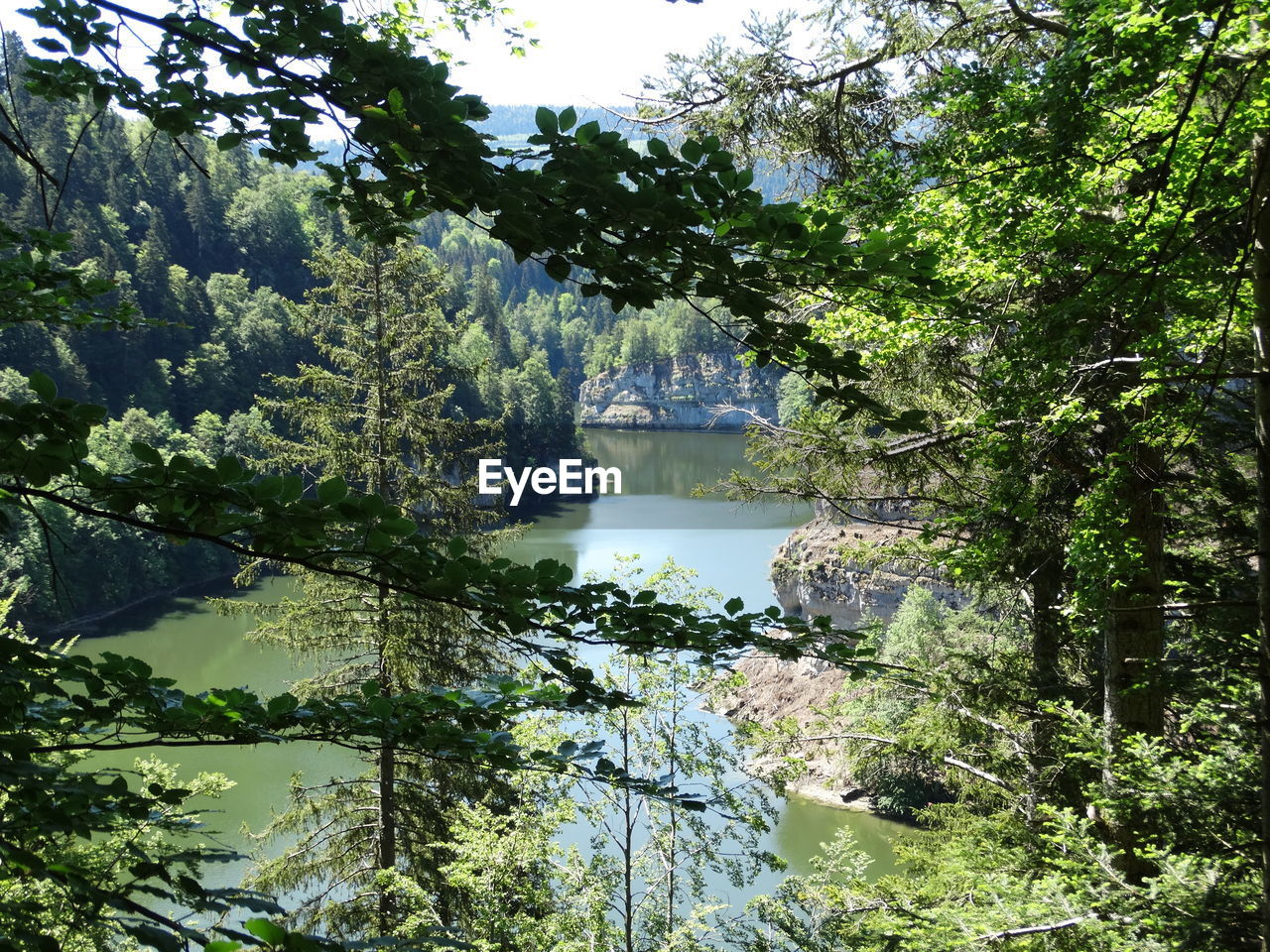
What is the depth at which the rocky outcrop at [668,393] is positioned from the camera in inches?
3433

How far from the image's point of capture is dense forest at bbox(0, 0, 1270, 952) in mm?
1791

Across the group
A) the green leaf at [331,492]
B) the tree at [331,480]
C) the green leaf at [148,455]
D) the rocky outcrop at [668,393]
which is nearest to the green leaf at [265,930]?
the tree at [331,480]

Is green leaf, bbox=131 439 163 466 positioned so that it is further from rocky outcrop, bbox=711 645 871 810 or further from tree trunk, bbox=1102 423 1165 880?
rocky outcrop, bbox=711 645 871 810

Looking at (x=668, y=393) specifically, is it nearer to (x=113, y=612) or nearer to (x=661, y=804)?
(x=113, y=612)

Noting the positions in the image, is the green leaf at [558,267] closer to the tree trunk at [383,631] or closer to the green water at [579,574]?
the green water at [579,574]

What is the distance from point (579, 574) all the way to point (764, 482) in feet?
64.0

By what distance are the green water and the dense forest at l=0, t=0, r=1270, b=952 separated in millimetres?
688

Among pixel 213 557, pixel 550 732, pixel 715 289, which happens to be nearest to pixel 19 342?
pixel 213 557

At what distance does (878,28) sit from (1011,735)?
5.66m

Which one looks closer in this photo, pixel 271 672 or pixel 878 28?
pixel 878 28

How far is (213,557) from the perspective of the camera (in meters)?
38.0

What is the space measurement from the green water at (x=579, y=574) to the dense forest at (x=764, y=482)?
2.26ft

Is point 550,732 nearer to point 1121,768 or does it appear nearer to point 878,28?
point 1121,768

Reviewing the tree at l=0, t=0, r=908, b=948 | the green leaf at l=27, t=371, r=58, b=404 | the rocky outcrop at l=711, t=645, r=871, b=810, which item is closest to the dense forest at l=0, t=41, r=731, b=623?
the rocky outcrop at l=711, t=645, r=871, b=810
